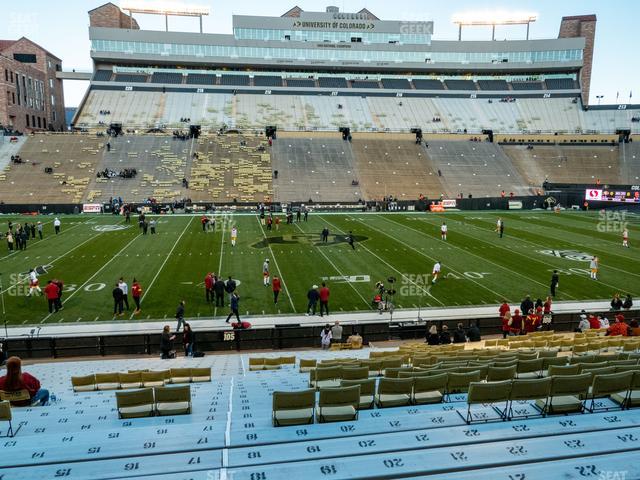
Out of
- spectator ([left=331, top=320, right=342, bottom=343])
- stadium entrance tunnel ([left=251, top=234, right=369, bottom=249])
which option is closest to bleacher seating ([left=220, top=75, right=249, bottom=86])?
stadium entrance tunnel ([left=251, top=234, right=369, bottom=249])

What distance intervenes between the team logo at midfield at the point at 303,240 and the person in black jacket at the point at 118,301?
11476mm

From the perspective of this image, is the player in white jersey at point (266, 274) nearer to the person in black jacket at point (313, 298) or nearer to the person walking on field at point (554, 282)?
the person in black jacket at point (313, 298)

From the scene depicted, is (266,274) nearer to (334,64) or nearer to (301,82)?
(301,82)

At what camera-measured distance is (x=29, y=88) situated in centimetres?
A: 6612

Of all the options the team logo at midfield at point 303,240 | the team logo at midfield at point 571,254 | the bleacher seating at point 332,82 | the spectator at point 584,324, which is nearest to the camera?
the spectator at point 584,324

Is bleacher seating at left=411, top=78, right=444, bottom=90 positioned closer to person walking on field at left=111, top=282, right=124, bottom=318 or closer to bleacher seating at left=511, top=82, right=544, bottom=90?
bleacher seating at left=511, top=82, right=544, bottom=90

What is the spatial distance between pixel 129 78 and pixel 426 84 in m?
49.0

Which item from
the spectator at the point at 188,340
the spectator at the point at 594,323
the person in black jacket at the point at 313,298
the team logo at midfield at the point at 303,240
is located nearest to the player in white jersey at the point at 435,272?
the person in black jacket at the point at 313,298

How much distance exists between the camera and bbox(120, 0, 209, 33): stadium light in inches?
3199

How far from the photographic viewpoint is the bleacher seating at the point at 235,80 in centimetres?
7738

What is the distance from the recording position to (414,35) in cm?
8275

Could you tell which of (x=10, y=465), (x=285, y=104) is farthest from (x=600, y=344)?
(x=285, y=104)

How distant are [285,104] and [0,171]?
3943 centimetres

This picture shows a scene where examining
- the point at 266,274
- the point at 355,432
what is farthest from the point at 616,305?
the point at 355,432
